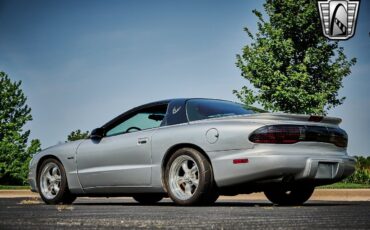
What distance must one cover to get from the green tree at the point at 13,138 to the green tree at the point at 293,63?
24.5m

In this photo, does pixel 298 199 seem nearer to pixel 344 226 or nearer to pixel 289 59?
pixel 344 226

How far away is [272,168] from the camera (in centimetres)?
652

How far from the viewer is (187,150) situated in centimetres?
702

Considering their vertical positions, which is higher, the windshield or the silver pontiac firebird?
the windshield

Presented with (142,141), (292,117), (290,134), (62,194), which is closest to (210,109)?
(142,141)

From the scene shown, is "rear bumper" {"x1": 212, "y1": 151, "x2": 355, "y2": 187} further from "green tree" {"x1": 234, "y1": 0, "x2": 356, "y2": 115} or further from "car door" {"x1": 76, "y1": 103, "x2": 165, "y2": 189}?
"green tree" {"x1": 234, "y1": 0, "x2": 356, "y2": 115}

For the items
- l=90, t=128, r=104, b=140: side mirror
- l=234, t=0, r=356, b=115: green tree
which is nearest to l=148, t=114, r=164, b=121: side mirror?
l=90, t=128, r=104, b=140: side mirror

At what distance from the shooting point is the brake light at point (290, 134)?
6617 mm

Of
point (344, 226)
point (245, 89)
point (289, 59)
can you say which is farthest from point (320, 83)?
point (344, 226)

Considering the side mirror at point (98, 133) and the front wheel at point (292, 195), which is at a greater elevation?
the side mirror at point (98, 133)

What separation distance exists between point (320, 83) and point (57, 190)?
2053 centimetres

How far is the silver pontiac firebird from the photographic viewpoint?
664cm

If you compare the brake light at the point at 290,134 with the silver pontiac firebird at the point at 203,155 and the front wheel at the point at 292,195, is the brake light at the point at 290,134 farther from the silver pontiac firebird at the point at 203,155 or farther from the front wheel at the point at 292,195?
the front wheel at the point at 292,195

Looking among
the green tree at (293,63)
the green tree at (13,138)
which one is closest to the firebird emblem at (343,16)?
the green tree at (293,63)
